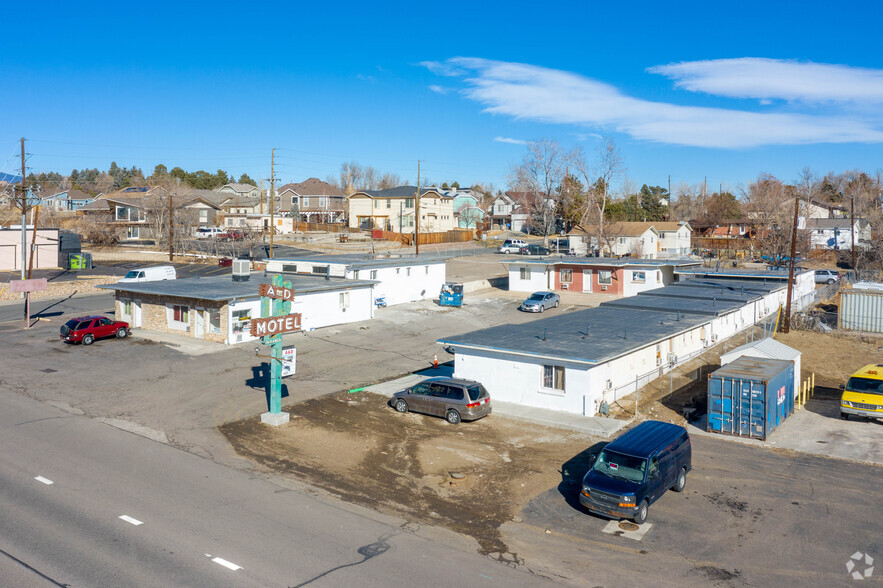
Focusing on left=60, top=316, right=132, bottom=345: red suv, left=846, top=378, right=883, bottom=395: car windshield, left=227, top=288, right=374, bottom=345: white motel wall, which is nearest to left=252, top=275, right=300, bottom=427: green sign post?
left=227, top=288, right=374, bottom=345: white motel wall

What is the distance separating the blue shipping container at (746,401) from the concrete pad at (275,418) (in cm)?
1507

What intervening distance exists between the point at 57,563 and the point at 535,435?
1450cm

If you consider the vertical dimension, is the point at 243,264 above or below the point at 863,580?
above

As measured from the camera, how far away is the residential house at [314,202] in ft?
402

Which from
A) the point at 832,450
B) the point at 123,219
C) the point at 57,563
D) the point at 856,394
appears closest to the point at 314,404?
the point at 57,563

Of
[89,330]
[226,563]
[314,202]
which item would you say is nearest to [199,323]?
[89,330]

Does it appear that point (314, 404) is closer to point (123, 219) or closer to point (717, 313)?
point (717, 313)

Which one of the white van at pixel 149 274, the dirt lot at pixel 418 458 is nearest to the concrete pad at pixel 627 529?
the dirt lot at pixel 418 458

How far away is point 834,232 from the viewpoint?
9575 centimetres

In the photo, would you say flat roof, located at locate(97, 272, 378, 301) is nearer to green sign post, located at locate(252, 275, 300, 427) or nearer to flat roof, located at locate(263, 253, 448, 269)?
flat roof, located at locate(263, 253, 448, 269)

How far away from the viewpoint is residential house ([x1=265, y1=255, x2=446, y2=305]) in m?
47.8

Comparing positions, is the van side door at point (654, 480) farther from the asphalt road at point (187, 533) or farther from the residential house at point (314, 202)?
the residential house at point (314, 202)

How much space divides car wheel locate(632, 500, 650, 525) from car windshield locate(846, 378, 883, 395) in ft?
44.2

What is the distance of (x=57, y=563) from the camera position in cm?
1309
